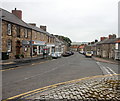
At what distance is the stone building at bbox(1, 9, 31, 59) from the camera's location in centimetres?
1889

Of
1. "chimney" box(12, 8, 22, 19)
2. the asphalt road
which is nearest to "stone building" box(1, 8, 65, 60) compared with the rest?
"chimney" box(12, 8, 22, 19)

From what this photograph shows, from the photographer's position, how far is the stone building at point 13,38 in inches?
744

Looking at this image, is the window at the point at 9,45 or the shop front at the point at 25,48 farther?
the shop front at the point at 25,48

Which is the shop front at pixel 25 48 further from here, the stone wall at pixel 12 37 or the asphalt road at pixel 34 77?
the asphalt road at pixel 34 77

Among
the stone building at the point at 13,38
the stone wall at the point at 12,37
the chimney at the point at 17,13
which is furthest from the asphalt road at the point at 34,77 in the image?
the chimney at the point at 17,13

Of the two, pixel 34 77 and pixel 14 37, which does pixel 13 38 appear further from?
pixel 34 77

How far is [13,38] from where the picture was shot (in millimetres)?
21172

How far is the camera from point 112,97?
499cm

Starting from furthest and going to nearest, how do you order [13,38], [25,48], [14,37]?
[25,48], [14,37], [13,38]

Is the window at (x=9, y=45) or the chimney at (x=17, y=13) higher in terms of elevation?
the chimney at (x=17, y=13)

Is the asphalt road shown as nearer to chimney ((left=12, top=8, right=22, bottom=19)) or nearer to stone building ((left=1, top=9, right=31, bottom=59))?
stone building ((left=1, top=9, right=31, bottom=59))

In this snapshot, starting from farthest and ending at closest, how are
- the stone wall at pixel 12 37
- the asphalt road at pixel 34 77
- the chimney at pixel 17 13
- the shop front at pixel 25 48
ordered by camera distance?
the chimney at pixel 17 13, the shop front at pixel 25 48, the stone wall at pixel 12 37, the asphalt road at pixel 34 77

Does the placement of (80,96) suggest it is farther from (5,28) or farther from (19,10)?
(19,10)

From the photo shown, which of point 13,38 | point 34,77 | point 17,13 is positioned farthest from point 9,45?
point 34,77
